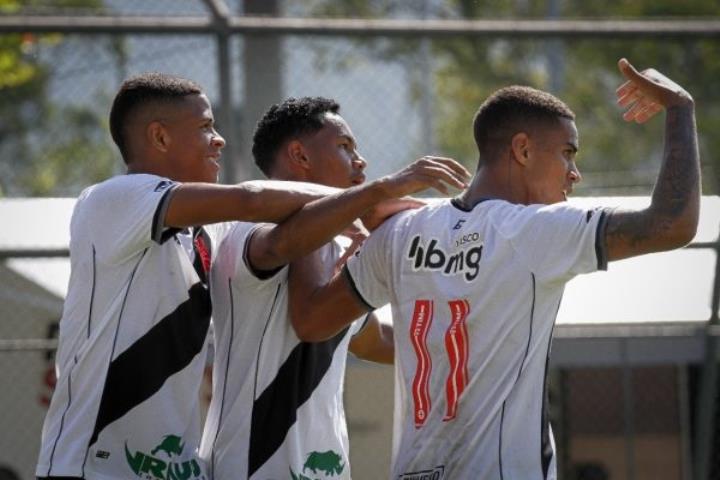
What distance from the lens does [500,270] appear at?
3.97 metres

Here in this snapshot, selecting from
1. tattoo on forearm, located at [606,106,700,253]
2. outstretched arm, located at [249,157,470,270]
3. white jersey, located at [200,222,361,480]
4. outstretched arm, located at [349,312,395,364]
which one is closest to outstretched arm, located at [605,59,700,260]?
tattoo on forearm, located at [606,106,700,253]

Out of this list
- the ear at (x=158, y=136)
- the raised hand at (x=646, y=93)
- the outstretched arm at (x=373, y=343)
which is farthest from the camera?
the outstretched arm at (x=373, y=343)

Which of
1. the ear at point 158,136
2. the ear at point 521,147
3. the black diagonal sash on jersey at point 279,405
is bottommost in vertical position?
the black diagonal sash on jersey at point 279,405

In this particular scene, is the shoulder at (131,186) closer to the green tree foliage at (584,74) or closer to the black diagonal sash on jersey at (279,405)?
the black diagonal sash on jersey at (279,405)

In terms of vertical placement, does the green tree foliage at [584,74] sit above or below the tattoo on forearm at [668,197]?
above

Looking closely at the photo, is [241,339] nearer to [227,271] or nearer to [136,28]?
[227,271]

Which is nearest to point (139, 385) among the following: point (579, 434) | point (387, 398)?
point (387, 398)

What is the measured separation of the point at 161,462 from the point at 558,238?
1340 millimetres

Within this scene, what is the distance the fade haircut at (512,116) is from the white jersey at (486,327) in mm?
247

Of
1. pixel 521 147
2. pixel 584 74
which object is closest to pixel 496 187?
pixel 521 147

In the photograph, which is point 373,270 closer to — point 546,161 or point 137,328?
point 546,161

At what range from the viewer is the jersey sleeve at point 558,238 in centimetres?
384

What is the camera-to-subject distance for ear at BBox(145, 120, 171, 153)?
4613 millimetres

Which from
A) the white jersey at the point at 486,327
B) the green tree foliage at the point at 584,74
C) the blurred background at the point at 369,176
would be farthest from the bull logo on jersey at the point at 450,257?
the green tree foliage at the point at 584,74
